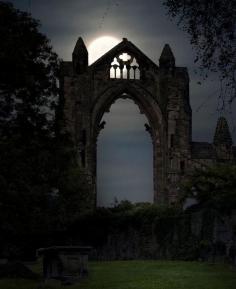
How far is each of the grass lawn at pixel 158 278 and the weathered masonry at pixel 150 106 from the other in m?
37.6

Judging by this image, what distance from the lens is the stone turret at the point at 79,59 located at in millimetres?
62875

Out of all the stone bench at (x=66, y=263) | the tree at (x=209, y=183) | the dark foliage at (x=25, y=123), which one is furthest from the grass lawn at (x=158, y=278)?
the tree at (x=209, y=183)

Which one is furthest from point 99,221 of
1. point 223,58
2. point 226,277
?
point 223,58

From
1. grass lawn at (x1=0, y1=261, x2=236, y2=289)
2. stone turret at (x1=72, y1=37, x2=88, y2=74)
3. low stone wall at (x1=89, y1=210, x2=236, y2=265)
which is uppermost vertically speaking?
stone turret at (x1=72, y1=37, x2=88, y2=74)

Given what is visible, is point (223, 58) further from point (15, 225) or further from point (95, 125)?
point (95, 125)

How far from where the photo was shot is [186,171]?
204 ft

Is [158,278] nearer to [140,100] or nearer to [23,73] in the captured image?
[23,73]

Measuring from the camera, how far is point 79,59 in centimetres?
6300

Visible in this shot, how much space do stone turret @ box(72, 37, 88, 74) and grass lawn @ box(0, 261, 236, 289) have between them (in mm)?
40082

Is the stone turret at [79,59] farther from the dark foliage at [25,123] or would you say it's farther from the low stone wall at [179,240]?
the dark foliage at [25,123]

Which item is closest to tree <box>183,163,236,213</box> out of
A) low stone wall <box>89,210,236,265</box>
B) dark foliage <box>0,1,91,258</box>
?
low stone wall <box>89,210,236,265</box>

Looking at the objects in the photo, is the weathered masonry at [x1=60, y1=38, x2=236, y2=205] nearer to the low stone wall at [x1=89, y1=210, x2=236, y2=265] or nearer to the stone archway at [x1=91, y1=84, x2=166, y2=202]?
the stone archway at [x1=91, y1=84, x2=166, y2=202]

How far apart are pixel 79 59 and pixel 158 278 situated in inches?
1778

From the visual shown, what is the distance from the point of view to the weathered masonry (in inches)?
2421
